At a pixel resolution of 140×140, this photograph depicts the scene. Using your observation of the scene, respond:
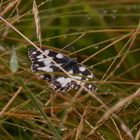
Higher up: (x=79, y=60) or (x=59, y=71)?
(x=59, y=71)

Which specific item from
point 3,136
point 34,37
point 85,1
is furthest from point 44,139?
point 85,1

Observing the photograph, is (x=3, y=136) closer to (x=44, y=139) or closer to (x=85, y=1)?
(x=44, y=139)

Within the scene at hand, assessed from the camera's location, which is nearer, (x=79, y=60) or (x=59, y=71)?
(x=59, y=71)
